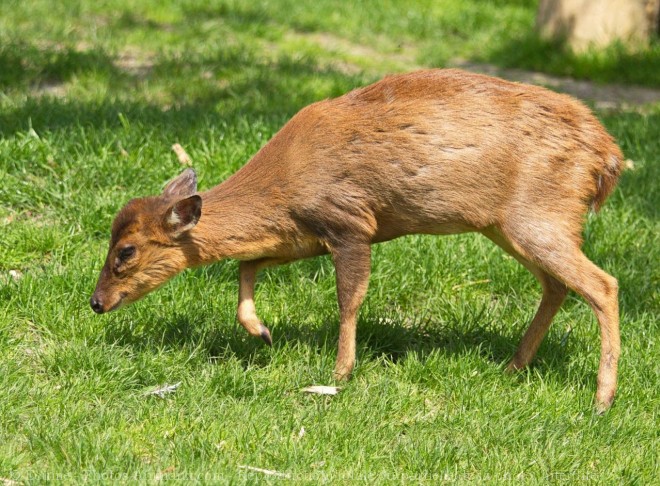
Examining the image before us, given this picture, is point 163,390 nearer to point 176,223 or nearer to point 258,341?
point 258,341

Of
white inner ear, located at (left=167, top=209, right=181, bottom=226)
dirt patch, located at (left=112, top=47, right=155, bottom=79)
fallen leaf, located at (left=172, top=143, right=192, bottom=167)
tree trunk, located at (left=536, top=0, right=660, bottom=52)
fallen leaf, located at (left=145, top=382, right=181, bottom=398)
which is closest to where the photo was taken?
fallen leaf, located at (left=145, top=382, right=181, bottom=398)

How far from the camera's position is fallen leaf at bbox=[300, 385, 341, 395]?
529 cm

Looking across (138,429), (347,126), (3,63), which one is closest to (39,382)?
(138,429)

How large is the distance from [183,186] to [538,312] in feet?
6.88

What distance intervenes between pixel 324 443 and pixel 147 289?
1.37 m

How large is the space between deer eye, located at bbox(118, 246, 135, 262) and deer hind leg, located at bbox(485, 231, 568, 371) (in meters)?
1.92

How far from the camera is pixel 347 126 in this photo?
5.54m

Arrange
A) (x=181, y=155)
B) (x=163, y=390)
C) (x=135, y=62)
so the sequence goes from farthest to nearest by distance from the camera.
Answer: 1. (x=135, y=62)
2. (x=181, y=155)
3. (x=163, y=390)

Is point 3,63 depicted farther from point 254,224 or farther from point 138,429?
point 138,429

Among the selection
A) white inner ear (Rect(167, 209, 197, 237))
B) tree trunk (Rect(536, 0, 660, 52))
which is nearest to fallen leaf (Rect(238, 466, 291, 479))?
white inner ear (Rect(167, 209, 197, 237))

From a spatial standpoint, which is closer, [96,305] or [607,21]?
[96,305]

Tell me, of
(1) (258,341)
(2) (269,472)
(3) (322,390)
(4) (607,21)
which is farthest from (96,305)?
(4) (607,21)

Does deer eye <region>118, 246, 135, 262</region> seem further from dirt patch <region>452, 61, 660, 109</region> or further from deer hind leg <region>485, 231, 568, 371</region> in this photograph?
dirt patch <region>452, 61, 660, 109</region>

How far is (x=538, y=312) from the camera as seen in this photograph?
19.3ft
